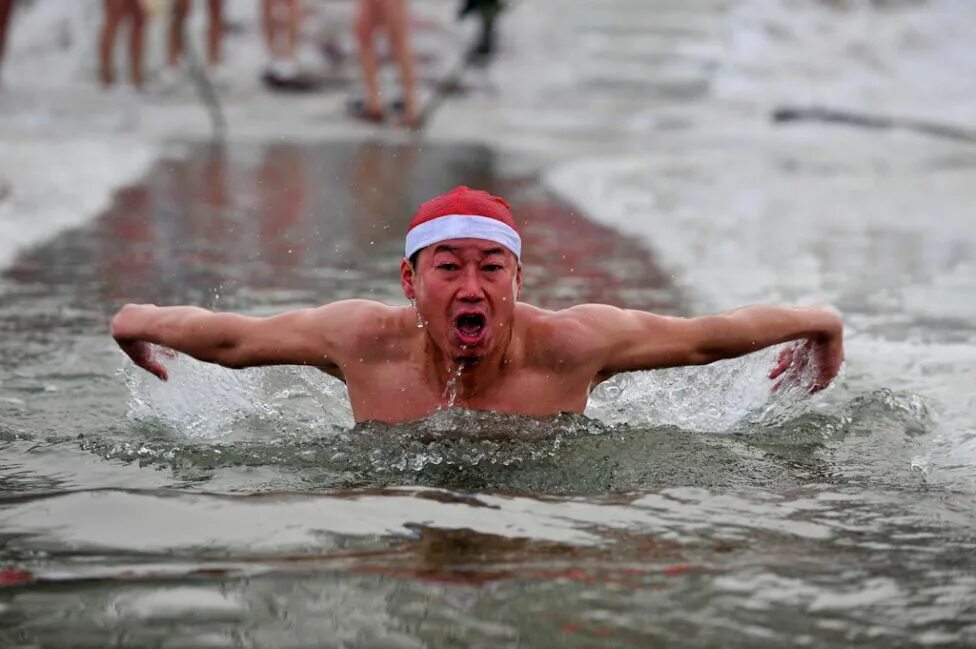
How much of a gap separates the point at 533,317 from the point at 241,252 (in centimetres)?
447

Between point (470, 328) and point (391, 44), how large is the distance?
11970 millimetres

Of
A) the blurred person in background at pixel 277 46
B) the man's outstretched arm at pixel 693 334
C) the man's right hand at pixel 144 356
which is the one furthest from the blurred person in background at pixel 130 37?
the man's outstretched arm at pixel 693 334

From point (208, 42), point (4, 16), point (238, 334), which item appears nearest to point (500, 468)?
point (238, 334)

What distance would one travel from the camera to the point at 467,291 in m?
4.63

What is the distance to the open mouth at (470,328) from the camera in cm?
468

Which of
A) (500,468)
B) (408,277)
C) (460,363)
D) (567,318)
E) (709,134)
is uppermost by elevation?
(408,277)

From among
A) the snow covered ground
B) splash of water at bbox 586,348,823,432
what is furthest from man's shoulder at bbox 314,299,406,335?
the snow covered ground

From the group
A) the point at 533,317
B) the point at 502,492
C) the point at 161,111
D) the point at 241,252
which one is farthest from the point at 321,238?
the point at 161,111

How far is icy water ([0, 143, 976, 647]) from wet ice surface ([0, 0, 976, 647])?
0.04 ft

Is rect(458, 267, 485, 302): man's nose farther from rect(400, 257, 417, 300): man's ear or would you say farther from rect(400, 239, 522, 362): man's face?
rect(400, 257, 417, 300): man's ear

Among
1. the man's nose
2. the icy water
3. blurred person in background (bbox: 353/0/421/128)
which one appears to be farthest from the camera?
blurred person in background (bbox: 353/0/421/128)

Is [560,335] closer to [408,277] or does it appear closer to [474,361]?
[474,361]

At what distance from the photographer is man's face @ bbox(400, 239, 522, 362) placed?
466cm

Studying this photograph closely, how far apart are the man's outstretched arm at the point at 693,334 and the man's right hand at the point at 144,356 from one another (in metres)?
1.42
